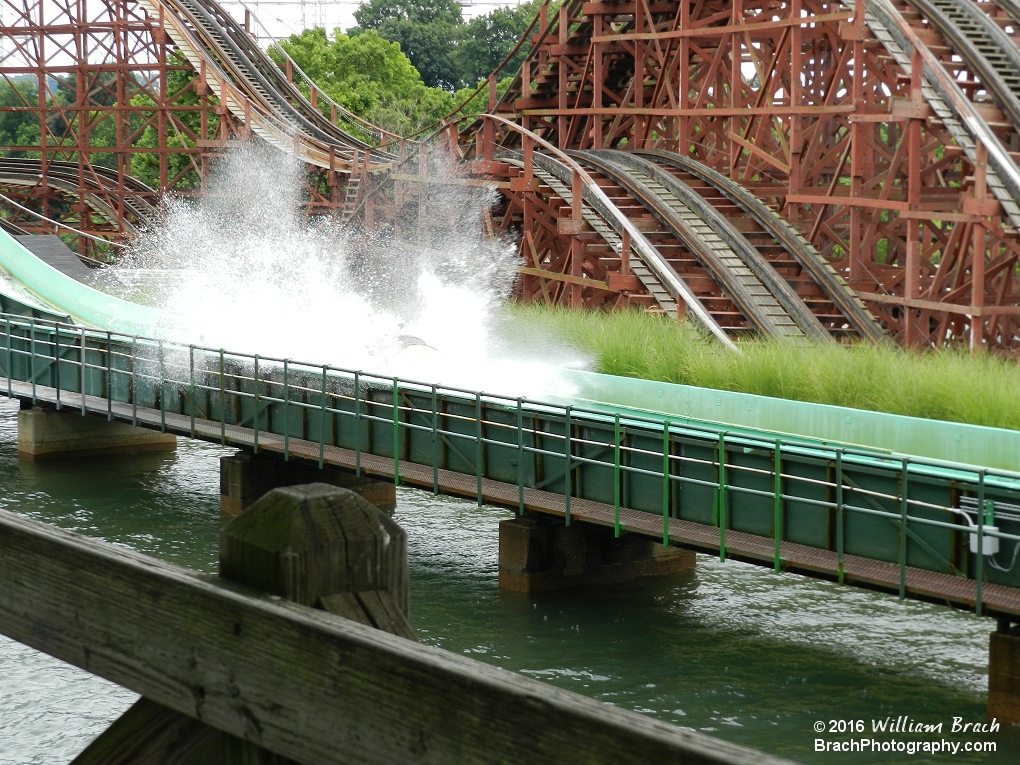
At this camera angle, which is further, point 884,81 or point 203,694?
point 884,81

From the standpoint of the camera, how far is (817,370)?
14.3 metres

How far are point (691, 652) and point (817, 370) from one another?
377 cm

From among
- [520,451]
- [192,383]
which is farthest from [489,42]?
[520,451]

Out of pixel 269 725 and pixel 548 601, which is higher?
pixel 269 725

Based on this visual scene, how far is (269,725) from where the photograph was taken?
202 cm

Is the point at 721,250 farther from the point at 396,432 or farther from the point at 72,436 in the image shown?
the point at 72,436

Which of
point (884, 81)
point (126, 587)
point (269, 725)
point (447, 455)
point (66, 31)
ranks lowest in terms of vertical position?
point (447, 455)

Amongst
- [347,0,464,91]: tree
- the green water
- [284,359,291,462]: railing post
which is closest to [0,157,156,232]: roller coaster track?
the green water

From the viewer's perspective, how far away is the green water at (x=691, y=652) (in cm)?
1020

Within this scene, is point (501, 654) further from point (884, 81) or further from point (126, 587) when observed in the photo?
point (884, 81)

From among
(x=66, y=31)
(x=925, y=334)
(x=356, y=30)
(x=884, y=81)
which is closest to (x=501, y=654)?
(x=925, y=334)

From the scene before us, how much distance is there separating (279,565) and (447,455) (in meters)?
12.0

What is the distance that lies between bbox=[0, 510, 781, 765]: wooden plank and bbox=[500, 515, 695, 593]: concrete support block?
10.9 meters

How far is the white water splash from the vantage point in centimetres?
1820
